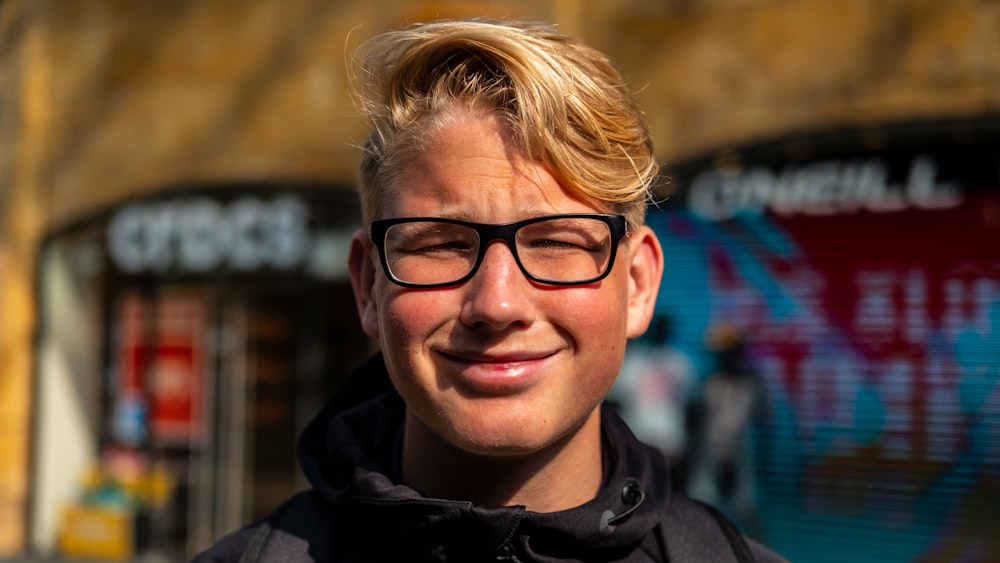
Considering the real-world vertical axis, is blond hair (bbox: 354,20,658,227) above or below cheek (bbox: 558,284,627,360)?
above

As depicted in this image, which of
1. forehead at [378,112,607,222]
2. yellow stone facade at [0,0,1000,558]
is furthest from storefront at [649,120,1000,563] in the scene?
forehead at [378,112,607,222]

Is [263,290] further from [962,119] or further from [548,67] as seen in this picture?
[548,67]

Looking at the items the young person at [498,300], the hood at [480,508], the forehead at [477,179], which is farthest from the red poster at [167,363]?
the forehead at [477,179]

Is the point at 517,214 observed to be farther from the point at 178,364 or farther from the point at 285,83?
the point at 178,364

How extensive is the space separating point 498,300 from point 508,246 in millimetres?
82

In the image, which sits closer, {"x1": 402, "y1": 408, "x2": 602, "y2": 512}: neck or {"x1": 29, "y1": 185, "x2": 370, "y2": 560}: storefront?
{"x1": 402, "y1": 408, "x2": 602, "y2": 512}: neck

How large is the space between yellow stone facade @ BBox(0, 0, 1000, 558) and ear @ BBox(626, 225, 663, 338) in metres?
4.78

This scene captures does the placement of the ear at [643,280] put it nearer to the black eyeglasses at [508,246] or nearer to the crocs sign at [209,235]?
the black eyeglasses at [508,246]

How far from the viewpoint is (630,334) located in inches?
69.3

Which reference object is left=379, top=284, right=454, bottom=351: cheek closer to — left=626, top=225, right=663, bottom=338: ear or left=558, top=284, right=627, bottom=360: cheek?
left=558, top=284, right=627, bottom=360: cheek

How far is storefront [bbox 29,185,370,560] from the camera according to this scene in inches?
348

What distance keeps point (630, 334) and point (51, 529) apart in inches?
363

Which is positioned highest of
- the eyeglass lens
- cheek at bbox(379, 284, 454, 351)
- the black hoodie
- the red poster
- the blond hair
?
the blond hair

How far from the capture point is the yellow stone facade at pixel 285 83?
6277mm
